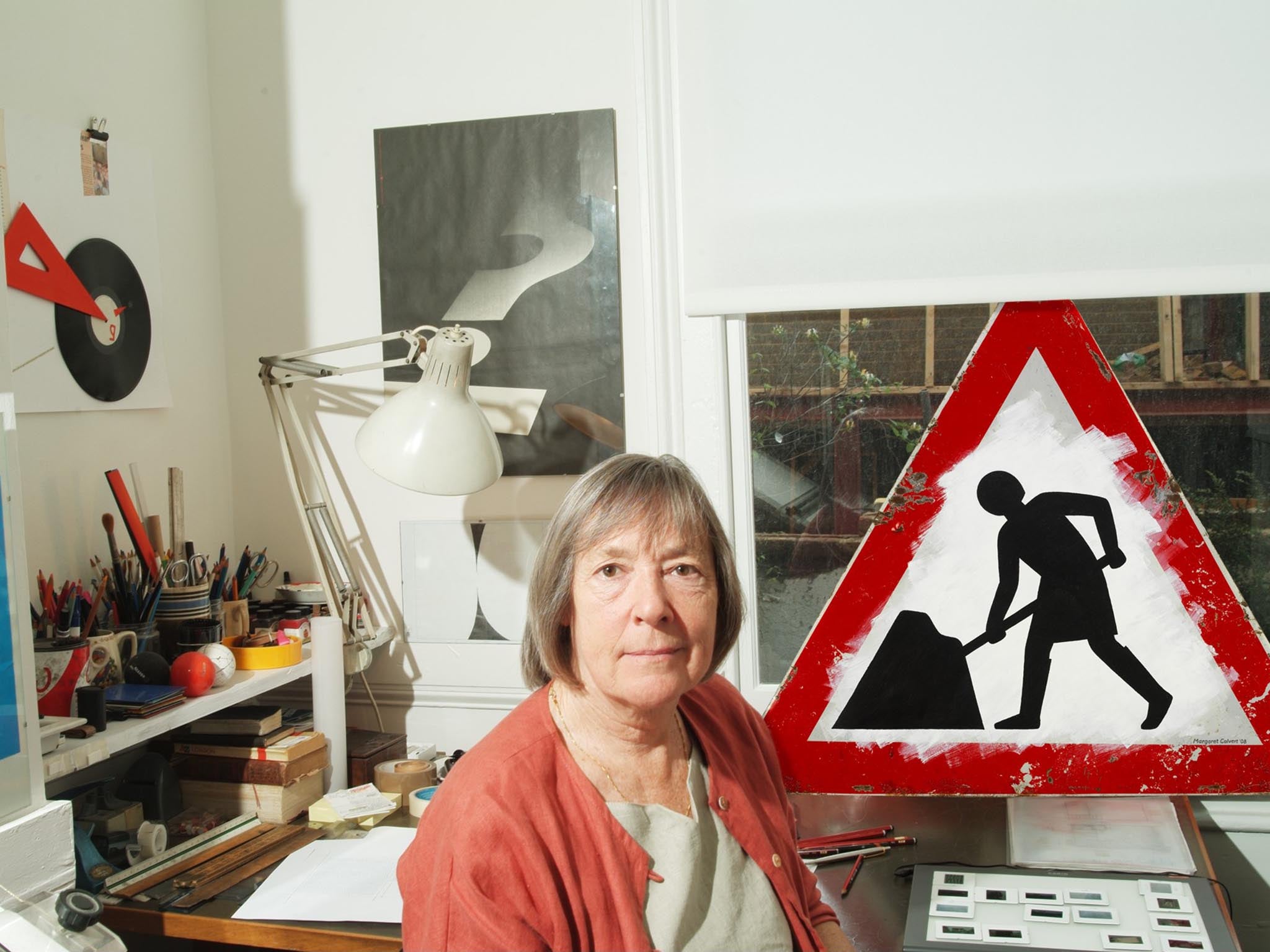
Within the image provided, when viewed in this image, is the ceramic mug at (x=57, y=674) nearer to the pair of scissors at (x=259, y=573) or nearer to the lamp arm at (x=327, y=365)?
the pair of scissors at (x=259, y=573)

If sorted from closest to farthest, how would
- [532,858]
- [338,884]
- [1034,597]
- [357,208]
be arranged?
[532,858], [338,884], [1034,597], [357,208]

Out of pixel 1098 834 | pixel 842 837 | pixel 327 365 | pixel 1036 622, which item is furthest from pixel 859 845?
pixel 327 365

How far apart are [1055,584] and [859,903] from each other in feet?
2.03

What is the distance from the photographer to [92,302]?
1.82 metres

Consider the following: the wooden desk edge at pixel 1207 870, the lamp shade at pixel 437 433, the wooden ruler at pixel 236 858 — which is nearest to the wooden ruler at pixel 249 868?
the wooden ruler at pixel 236 858

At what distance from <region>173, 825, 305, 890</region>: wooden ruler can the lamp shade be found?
1.91 ft

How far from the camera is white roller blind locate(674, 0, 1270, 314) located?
5.46 feet

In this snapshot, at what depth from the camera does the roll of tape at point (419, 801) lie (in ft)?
5.93

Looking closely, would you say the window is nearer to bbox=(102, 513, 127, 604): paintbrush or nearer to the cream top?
the cream top

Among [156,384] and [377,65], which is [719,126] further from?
[156,384]

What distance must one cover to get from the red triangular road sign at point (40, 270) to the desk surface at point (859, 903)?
940 millimetres

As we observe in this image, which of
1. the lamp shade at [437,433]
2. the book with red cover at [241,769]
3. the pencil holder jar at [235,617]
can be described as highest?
the lamp shade at [437,433]

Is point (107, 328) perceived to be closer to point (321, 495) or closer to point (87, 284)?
point (87, 284)

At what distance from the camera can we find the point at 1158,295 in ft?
5.63
